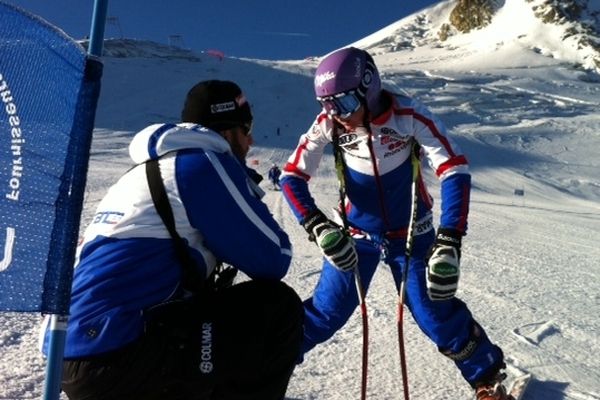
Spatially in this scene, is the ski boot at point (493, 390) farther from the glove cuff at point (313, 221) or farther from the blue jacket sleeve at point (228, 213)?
the blue jacket sleeve at point (228, 213)

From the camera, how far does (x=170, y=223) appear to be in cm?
188

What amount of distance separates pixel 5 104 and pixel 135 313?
A: 701 mm

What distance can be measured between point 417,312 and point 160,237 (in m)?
1.59

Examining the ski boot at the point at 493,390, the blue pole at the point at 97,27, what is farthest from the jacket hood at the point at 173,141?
the ski boot at the point at 493,390

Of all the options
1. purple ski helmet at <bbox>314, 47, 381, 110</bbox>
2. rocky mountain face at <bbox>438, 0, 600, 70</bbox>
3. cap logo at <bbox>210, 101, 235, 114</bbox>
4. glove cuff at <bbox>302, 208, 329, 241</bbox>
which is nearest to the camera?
cap logo at <bbox>210, 101, 235, 114</bbox>

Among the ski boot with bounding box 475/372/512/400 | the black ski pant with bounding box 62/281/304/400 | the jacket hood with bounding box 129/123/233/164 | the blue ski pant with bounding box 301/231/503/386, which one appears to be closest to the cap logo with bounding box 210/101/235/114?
the jacket hood with bounding box 129/123/233/164

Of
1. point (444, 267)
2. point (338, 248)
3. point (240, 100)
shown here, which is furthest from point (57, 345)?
point (444, 267)

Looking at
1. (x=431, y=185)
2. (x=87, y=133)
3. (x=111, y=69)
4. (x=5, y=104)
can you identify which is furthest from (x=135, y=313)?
(x=111, y=69)

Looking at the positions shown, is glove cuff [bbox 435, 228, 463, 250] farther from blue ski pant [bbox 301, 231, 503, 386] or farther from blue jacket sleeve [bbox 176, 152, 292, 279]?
blue jacket sleeve [bbox 176, 152, 292, 279]

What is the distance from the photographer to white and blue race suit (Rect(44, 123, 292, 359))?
6.04 ft

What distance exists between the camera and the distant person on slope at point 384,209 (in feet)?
9.48

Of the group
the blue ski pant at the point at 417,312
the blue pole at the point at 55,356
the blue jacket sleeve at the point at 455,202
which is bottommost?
the blue ski pant at the point at 417,312

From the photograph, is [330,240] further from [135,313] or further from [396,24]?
[396,24]

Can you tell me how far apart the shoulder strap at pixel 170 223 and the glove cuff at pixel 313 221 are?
1202mm
